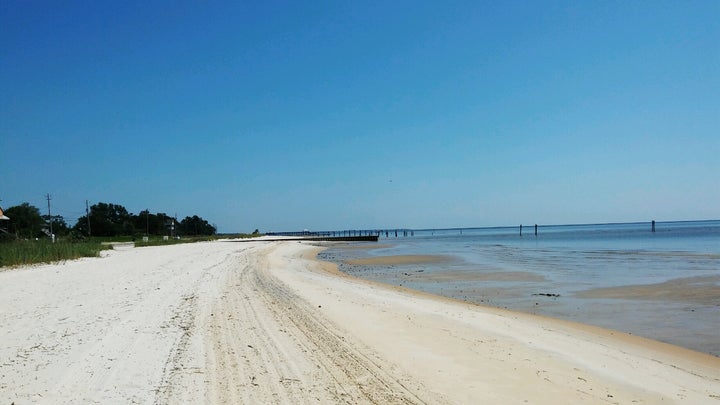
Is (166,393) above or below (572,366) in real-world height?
above

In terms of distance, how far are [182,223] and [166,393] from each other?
149m

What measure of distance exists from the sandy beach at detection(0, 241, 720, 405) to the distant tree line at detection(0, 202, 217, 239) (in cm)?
7082

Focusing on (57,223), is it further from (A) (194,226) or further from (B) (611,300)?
(B) (611,300)

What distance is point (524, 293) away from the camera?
647 inches

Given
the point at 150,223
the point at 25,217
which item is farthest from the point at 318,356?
the point at 150,223

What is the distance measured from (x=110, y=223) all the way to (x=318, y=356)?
11352cm

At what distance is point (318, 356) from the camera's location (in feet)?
23.5

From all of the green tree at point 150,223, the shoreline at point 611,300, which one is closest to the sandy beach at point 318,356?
the shoreline at point 611,300

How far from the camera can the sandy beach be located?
565cm

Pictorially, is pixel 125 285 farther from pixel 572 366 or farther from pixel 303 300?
pixel 572 366

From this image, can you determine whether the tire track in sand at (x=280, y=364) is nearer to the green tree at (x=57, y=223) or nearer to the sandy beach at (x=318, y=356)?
the sandy beach at (x=318, y=356)

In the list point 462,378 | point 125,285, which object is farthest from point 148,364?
point 125,285

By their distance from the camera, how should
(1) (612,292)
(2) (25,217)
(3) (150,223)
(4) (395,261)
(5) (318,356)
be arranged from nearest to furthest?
(5) (318,356), (1) (612,292), (4) (395,261), (2) (25,217), (3) (150,223)

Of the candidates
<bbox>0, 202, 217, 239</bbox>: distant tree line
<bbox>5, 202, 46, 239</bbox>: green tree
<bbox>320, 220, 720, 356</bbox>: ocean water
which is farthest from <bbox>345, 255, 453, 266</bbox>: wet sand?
<bbox>5, 202, 46, 239</bbox>: green tree
